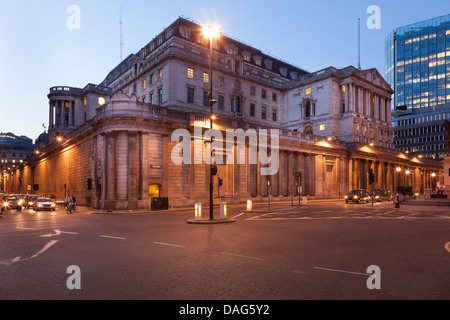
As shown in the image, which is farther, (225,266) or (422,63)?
(422,63)

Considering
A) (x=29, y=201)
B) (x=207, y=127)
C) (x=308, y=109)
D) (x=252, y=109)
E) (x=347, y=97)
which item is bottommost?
(x=29, y=201)

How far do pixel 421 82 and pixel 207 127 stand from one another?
474 feet

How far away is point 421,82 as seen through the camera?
148m

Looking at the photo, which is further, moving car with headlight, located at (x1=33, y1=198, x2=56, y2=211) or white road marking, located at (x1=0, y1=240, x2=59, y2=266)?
moving car with headlight, located at (x1=33, y1=198, x2=56, y2=211)

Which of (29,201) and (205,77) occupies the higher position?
(205,77)

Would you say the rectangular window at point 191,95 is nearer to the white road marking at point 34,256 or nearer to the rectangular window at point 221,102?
the rectangular window at point 221,102

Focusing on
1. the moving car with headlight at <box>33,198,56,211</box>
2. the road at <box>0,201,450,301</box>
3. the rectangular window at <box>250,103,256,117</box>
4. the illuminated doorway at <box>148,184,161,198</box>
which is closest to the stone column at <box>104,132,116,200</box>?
the illuminated doorway at <box>148,184,161,198</box>

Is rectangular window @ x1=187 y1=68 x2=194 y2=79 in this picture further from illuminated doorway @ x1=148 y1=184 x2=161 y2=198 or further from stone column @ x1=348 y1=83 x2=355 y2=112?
stone column @ x1=348 y1=83 x2=355 y2=112

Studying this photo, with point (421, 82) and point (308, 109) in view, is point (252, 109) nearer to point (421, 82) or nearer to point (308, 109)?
point (308, 109)

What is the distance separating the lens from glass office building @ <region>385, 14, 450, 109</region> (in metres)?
141

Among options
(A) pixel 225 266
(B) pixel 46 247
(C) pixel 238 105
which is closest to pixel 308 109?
(C) pixel 238 105

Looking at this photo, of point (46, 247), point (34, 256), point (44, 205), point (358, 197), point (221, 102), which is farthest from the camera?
point (221, 102)

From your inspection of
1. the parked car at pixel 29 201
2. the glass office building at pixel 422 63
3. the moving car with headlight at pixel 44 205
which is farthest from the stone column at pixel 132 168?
the glass office building at pixel 422 63
